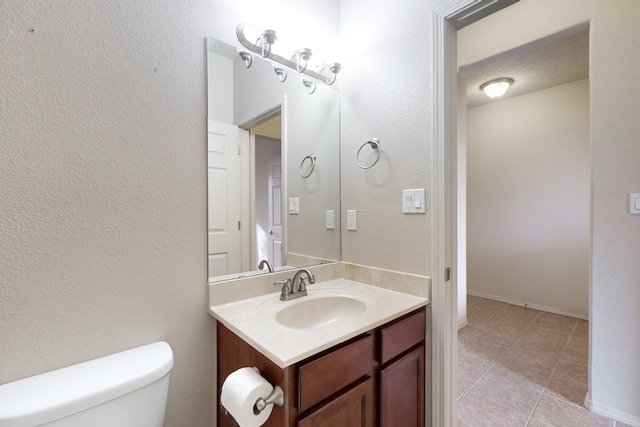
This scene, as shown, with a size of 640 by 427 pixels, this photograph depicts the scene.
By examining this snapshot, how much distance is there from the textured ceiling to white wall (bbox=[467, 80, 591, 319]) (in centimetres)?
22

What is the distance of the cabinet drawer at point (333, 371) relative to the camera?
0.80m

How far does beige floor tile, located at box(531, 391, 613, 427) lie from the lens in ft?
5.03

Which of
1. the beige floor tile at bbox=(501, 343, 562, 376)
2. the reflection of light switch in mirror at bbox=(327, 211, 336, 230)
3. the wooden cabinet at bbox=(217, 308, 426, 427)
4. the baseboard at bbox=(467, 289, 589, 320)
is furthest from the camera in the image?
the baseboard at bbox=(467, 289, 589, 320)

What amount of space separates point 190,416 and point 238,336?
1.42 ft

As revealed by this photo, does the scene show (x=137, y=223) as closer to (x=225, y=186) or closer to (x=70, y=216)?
(x=70, y=216)

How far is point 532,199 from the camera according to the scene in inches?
126

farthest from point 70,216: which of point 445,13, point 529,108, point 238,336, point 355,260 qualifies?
point 529,108

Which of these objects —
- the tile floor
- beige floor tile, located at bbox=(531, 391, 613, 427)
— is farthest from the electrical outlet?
beige floor tile, located at bbox=(531, 391, 613, 427)

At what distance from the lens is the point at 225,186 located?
3.98 ft

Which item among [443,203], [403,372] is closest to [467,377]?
[403,372]

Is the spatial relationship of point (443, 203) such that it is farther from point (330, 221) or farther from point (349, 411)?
point (349, 411)

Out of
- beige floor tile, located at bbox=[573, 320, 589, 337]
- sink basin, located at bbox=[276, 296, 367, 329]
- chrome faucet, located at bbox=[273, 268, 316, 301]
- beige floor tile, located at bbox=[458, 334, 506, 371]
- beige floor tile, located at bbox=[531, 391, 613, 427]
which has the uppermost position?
chrome faucet, located at bbox=[273, 268, 316, 301]

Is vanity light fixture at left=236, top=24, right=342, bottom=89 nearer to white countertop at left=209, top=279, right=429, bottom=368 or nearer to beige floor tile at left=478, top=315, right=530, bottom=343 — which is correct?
white countertop at left=209, top=279, right=429, bottom=368

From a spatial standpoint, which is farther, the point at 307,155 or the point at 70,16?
the point at 307,155
